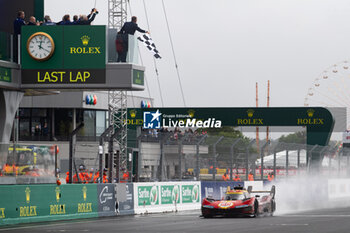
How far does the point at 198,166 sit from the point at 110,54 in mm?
5635

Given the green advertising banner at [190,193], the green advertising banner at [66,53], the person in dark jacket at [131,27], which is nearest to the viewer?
the green advertising banner at [66,53]

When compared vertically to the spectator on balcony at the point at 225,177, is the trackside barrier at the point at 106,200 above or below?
below

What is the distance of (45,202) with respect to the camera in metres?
22.1

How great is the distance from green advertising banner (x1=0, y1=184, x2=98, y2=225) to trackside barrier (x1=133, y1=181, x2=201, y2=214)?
2946 mm

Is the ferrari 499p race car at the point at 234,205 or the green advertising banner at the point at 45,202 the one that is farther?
the ferrari 499p race car at the point at 234,205

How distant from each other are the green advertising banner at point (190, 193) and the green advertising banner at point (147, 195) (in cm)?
214

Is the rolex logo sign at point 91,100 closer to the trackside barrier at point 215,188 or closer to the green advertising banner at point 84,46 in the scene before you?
the trackside barrier at point 215,188

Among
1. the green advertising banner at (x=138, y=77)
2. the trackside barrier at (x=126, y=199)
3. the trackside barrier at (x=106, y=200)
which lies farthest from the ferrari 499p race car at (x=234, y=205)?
the green advertising banner at (x=138, y=77)

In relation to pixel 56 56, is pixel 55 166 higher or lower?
lower

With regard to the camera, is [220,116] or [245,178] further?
[220,116]

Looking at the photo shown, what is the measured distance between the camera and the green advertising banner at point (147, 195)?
89.8ft

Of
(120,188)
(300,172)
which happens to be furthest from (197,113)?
(120,188)

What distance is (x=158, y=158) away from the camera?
28.1 metres

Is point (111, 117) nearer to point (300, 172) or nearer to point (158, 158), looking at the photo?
point (300, 172)
